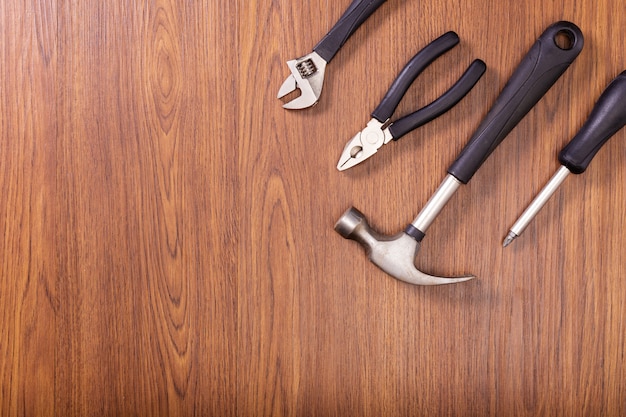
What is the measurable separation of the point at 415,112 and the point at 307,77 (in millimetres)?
148

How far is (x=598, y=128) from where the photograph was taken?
73cm

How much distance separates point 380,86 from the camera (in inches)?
29.6

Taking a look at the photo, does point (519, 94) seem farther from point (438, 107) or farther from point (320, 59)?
point (320, 59)

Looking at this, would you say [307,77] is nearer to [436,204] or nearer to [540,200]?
[436,204]

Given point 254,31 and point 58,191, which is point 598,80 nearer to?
point 254,31

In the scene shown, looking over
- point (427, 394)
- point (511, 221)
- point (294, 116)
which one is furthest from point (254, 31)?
point (427, 394)

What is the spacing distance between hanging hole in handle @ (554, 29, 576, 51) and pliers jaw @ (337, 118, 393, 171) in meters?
0.26

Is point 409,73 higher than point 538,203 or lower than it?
higher

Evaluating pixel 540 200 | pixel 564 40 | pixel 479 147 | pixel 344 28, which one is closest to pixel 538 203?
pixel 540 200

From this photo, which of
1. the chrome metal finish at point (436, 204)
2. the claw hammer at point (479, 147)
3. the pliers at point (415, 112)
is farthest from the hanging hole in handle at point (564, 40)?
the chrome metal finish at point (436, 204)

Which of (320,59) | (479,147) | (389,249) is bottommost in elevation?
(389,249)

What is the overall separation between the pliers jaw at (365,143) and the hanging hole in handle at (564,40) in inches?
10.2

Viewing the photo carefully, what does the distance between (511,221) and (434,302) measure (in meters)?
0.15

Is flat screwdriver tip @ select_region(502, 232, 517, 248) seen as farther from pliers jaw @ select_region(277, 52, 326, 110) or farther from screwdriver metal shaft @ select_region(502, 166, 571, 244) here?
pliers jaw @ select_region(277, 52, 326, 110)
